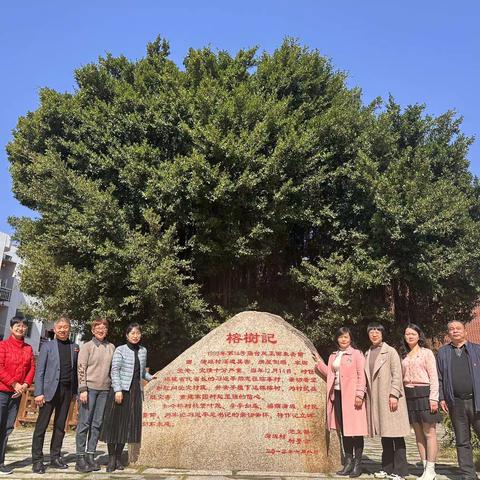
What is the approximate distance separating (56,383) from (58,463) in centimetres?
82

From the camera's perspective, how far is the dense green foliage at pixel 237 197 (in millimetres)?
9617

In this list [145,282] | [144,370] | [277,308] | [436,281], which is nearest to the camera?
[144,370]

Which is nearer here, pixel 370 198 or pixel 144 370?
pixel 144 370

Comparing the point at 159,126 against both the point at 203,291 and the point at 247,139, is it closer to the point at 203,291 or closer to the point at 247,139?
the point at 247,139

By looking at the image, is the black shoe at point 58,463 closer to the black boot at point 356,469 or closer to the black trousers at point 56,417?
the black trousers at point 56,417

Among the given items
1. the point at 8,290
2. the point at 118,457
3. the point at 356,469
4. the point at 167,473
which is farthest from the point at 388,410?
the point at 8,290

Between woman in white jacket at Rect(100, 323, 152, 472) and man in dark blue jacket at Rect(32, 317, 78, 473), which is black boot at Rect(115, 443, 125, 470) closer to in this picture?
woman in white jacket at Rect(100, 323, 152, 472)

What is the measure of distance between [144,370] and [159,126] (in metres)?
6.86

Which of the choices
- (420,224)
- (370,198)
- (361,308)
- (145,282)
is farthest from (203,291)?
(420,224)

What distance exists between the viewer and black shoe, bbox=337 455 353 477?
450 cm

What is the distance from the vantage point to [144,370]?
4988 millimetres

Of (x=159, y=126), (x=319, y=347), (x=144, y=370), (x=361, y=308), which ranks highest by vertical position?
(x=159, y=126)

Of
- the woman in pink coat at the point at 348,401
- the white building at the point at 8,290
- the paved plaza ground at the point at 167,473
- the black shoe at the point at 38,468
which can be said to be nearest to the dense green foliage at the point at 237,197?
the paved plaza ground at the point at 167,473

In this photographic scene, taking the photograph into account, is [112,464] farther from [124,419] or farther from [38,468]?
[38,468]
